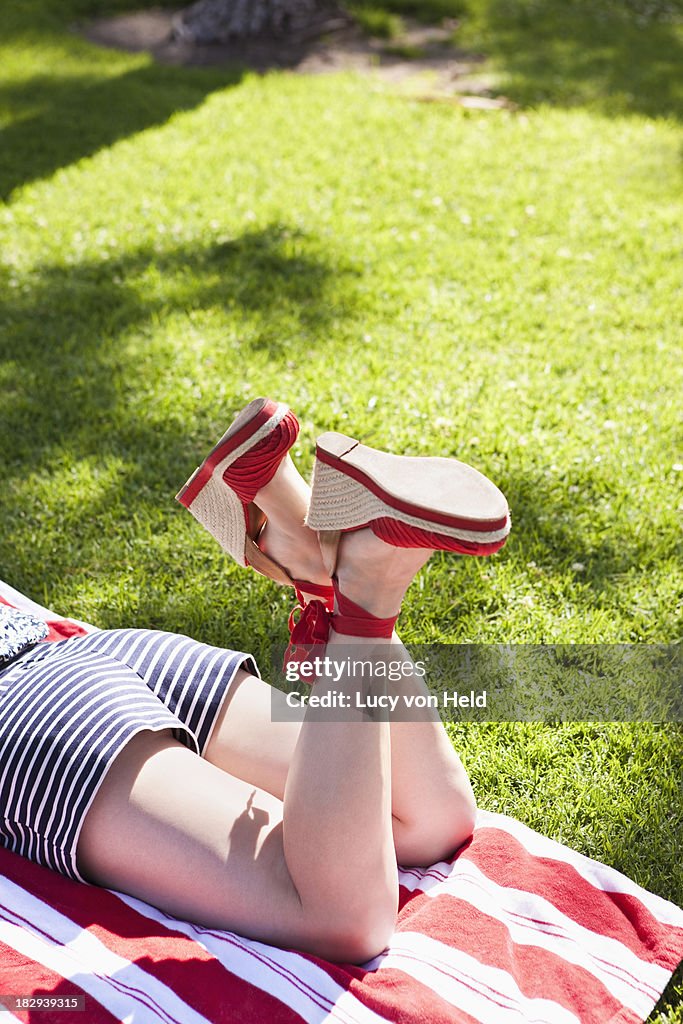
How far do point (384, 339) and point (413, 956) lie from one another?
302 centimetres

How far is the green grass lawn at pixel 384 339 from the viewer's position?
9.62ft

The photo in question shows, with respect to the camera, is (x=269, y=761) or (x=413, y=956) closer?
(x=413, y=956)

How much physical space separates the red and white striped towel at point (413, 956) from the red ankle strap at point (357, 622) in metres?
0.58

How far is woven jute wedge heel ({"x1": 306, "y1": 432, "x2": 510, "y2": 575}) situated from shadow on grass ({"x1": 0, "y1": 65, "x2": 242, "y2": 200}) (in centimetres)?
468

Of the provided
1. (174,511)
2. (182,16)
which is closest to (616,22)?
(182,16)

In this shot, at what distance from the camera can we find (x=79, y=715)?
1812 millimetres

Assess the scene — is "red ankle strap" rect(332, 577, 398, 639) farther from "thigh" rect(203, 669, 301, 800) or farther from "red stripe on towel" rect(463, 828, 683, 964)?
"red stripe on towel" rect(463, 828, 683, 964)

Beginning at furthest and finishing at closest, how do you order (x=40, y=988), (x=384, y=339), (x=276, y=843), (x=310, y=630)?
1. (x=384, y=339)
2. (x=310, y=630)
3. (x=276, y=843)
4. (x=40, y=988)

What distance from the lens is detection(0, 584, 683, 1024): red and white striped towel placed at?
1655mm

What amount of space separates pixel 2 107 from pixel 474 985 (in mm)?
7149

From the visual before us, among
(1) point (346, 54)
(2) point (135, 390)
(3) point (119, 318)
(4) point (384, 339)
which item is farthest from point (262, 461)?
(1) point (346, 54)

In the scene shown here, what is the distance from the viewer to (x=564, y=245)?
5.20 meters

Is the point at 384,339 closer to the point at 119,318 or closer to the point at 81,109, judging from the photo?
the point at 119,318

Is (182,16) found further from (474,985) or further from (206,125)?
(474,985)
